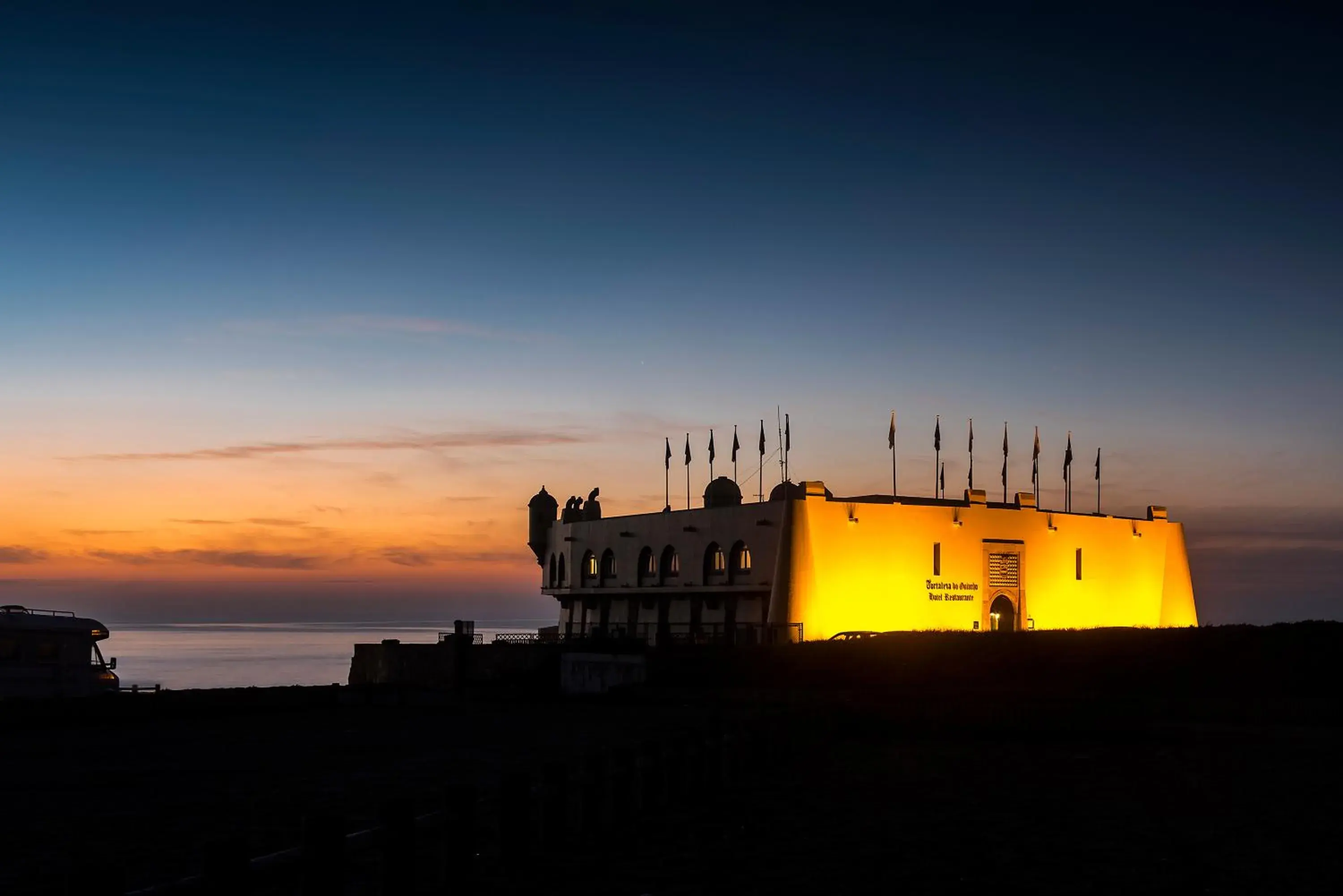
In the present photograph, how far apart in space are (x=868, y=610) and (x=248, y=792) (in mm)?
46461

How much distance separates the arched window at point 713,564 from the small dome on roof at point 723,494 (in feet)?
18.7

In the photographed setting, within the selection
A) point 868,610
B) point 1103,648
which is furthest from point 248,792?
point 868,610

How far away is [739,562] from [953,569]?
10155 millimetres

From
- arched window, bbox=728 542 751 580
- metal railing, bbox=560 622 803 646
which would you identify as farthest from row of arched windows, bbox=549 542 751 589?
metal railing, bbox=560 622 803 646

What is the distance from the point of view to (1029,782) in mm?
19797

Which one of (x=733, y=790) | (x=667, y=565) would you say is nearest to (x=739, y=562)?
(x=667, y=565)

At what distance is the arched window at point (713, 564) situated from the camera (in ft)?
224

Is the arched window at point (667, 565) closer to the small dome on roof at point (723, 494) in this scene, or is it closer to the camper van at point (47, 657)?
the small dome on roof at point (723, 494)

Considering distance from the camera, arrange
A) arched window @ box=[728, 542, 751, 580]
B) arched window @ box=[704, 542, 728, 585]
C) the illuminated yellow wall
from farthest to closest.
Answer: arched window @ box=[704, 542, 728, 585] < arched window @ box=[728, 542, 751, 580] < the illuminated yellow wall

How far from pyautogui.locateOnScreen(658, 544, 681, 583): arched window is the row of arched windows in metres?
0.02

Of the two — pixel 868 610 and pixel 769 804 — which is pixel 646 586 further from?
pixel 769 804

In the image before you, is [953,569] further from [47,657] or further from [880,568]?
[47,657]

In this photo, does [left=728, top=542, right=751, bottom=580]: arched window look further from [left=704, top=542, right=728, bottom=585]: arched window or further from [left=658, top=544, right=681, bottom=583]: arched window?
[left=658, top=544, right=681, bottom=583]: arched window

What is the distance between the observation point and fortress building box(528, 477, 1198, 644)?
6328 centimetres
